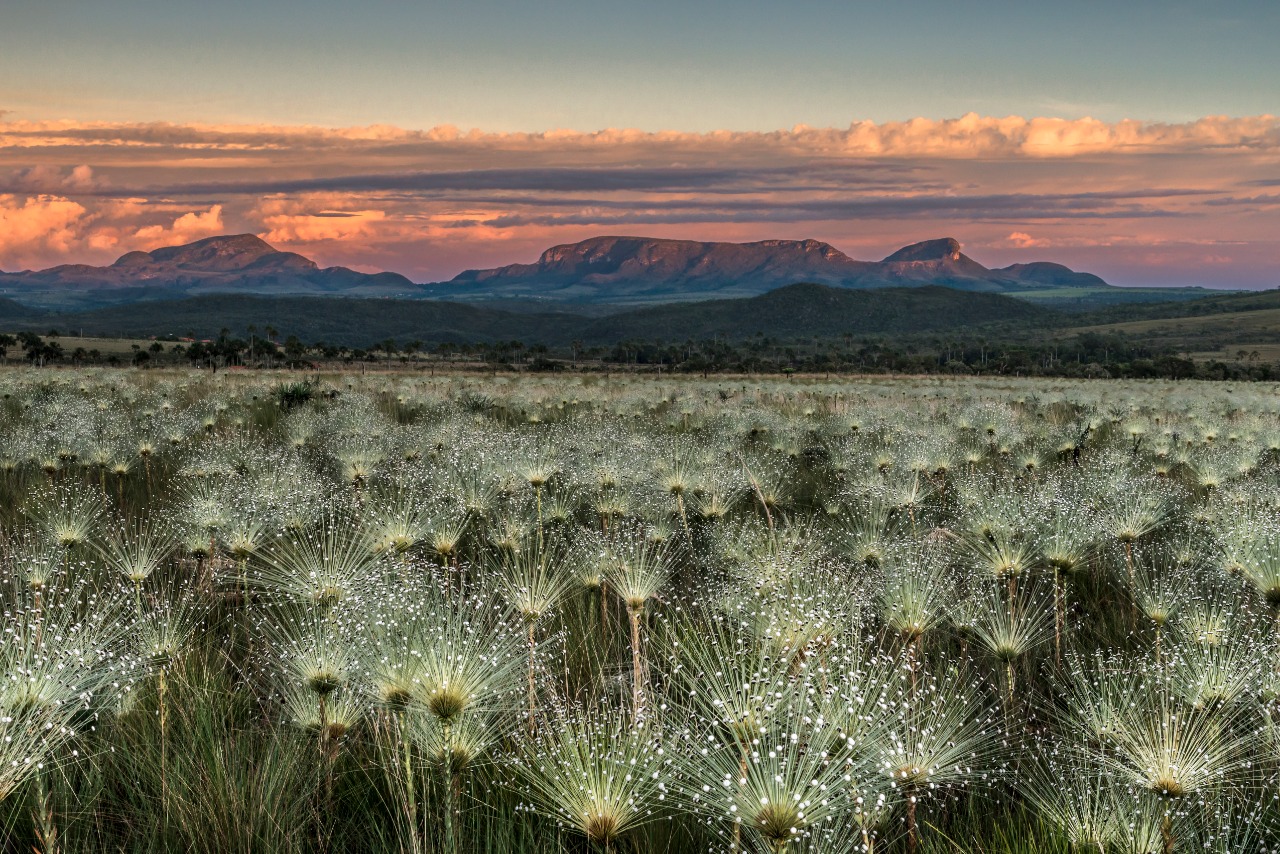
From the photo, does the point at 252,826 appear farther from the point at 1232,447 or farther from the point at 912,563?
the point at 1232,447

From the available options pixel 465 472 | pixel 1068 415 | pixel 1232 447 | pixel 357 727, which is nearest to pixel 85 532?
pixel 465 472

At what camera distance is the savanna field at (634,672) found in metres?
3.74

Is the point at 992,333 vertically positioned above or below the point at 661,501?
below

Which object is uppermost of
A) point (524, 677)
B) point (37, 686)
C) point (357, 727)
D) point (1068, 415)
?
point (37, 686)

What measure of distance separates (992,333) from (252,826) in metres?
202

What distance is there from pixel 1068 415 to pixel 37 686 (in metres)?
25.9

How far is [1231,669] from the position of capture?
4730 millimetres

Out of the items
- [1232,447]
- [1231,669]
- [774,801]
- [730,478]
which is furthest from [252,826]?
[1232,447]

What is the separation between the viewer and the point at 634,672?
15.9 feet

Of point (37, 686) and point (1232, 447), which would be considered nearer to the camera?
point (37, 686)

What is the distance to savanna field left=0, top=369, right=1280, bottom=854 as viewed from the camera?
3738mm

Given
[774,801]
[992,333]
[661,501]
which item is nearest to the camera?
[774,801]

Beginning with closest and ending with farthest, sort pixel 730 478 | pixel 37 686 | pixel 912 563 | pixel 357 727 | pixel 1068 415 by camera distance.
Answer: pixel 37 686, pixel 357 727, pixel 912 563, pixel 730 478, pixel 1068 415

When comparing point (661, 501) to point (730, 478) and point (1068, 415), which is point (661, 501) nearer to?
point (730, 478)
